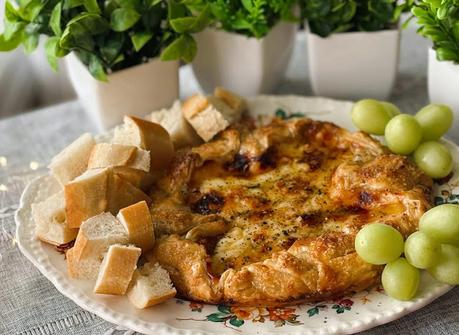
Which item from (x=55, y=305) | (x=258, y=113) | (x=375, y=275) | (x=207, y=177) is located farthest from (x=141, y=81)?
(x=375, y=275)

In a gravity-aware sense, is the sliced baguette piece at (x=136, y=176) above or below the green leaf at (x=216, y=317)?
above

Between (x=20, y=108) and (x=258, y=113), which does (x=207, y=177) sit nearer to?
(x=258, y=113)

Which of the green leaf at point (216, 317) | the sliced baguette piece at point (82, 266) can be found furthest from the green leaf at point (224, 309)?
the sliced baguette piece at point (82, 266)

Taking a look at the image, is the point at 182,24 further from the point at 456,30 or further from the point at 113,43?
the point at 456,30

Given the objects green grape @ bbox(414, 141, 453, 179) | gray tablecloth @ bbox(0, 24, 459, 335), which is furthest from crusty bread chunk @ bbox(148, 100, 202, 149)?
green grape @ bbox(414, 141, 453, 179)

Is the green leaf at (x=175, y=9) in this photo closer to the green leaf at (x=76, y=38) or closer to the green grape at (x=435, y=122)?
the green leaf at (x=76, y=38)

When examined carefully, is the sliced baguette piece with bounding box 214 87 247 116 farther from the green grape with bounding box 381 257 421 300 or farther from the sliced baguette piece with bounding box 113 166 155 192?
the green grape with bounding box 381 257 421 300

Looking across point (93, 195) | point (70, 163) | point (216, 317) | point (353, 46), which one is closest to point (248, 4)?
point (353, 46)
